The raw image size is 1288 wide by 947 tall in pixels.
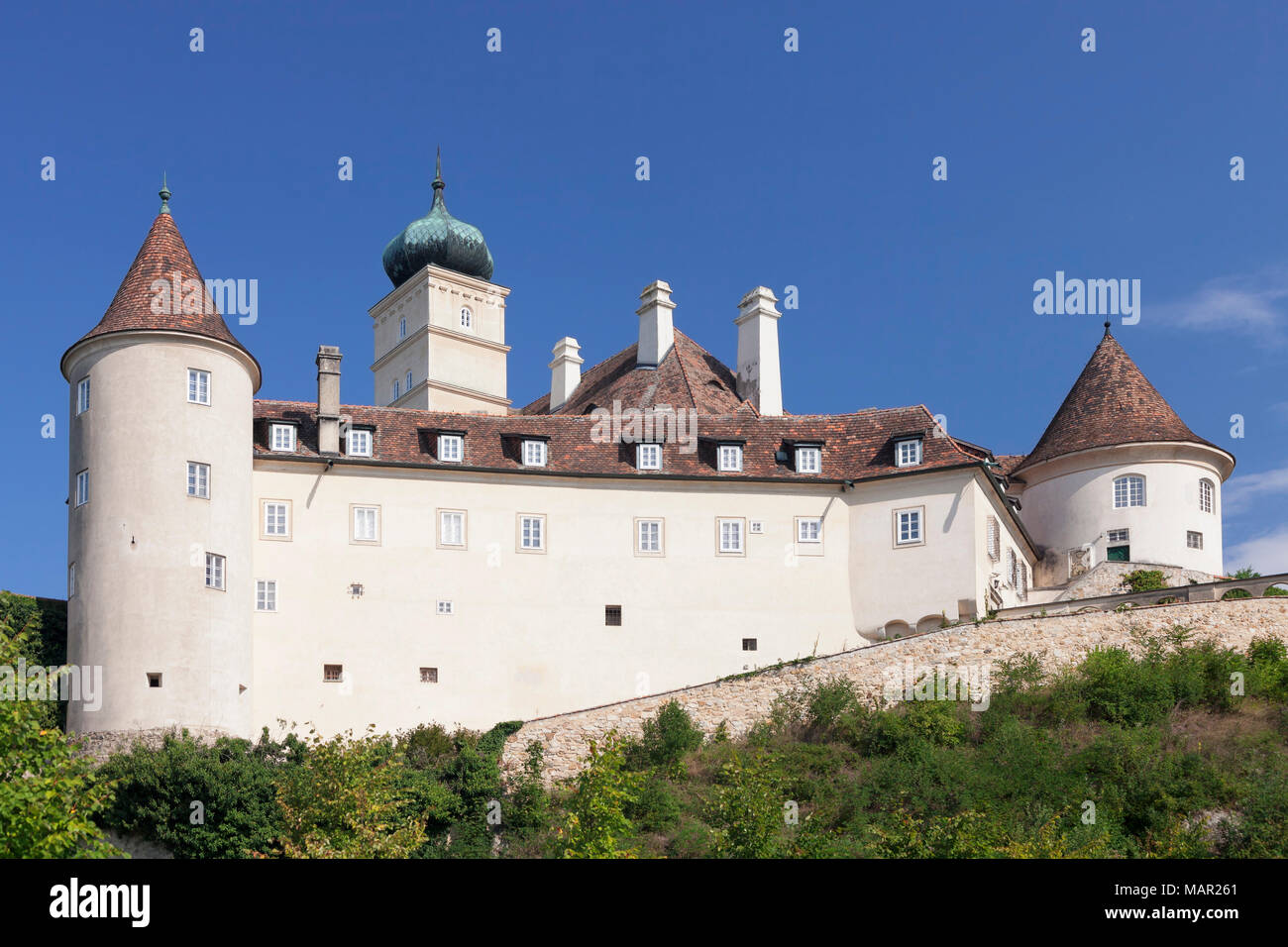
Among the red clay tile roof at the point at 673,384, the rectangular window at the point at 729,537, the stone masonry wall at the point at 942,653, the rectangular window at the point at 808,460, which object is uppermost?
the red clay tile roof at the point at 673,384

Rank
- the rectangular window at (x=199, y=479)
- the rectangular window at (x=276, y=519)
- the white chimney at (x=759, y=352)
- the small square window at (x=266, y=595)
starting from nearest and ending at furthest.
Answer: the rectangular window at (x=199, y=479) → the small square window at (x=266, y=595) → the rectangular window at (x=276, y=519) → the white chimney at (x=759, y=352)

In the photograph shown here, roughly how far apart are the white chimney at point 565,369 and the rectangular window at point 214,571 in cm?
2577

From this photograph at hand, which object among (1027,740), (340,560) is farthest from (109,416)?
(1027,740)

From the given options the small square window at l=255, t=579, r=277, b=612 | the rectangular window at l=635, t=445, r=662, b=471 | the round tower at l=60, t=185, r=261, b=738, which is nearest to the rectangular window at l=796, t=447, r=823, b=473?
the rectangular window at l=635, t=445, r=662, b=471

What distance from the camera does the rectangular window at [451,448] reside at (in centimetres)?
5091

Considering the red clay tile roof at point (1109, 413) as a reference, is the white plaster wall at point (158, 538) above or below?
below

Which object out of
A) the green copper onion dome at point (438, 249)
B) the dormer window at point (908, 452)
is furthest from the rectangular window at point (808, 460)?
the green copper onion dome at point (438, 249)

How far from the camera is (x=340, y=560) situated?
1916 inches

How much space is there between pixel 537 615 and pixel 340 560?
252 inches

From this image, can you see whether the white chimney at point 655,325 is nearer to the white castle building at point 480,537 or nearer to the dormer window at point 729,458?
the white castle building at point 480,537

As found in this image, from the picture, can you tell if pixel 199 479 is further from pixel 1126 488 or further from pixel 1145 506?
pixel 1145 506

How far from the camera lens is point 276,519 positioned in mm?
48625
